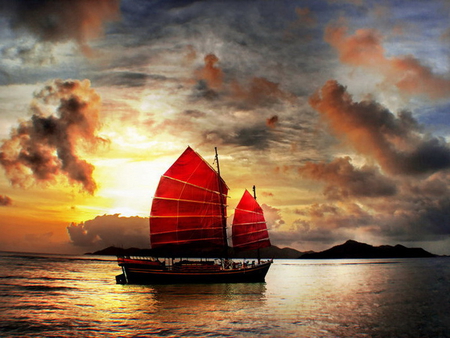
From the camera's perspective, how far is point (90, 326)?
72.9 feet

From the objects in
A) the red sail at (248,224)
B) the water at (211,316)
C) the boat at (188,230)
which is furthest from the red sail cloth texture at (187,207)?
the water at (211,316)

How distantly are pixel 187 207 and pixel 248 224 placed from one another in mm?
10254

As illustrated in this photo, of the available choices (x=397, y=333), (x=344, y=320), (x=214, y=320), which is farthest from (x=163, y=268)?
(x=397, y=333)

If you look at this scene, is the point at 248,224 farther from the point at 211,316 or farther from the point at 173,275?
the point at 211,316

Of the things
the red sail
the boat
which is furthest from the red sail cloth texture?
the red sail

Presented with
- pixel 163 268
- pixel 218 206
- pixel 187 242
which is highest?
pixel 218 206

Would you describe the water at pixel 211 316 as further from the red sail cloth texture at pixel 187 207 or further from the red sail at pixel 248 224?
the red sail at pixel 248 224

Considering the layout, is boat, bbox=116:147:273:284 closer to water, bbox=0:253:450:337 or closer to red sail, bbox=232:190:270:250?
red sail, bbox=232:190:270:250

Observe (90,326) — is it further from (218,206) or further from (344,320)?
(218,206)

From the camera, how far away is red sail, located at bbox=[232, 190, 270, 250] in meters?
52.7

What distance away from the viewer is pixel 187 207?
48.2m

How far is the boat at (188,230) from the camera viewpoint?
4506 centimetres

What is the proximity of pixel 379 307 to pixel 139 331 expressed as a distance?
74.8ft

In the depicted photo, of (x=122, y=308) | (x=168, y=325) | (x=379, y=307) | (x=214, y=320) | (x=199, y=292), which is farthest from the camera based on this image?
(x=199, y=292)
